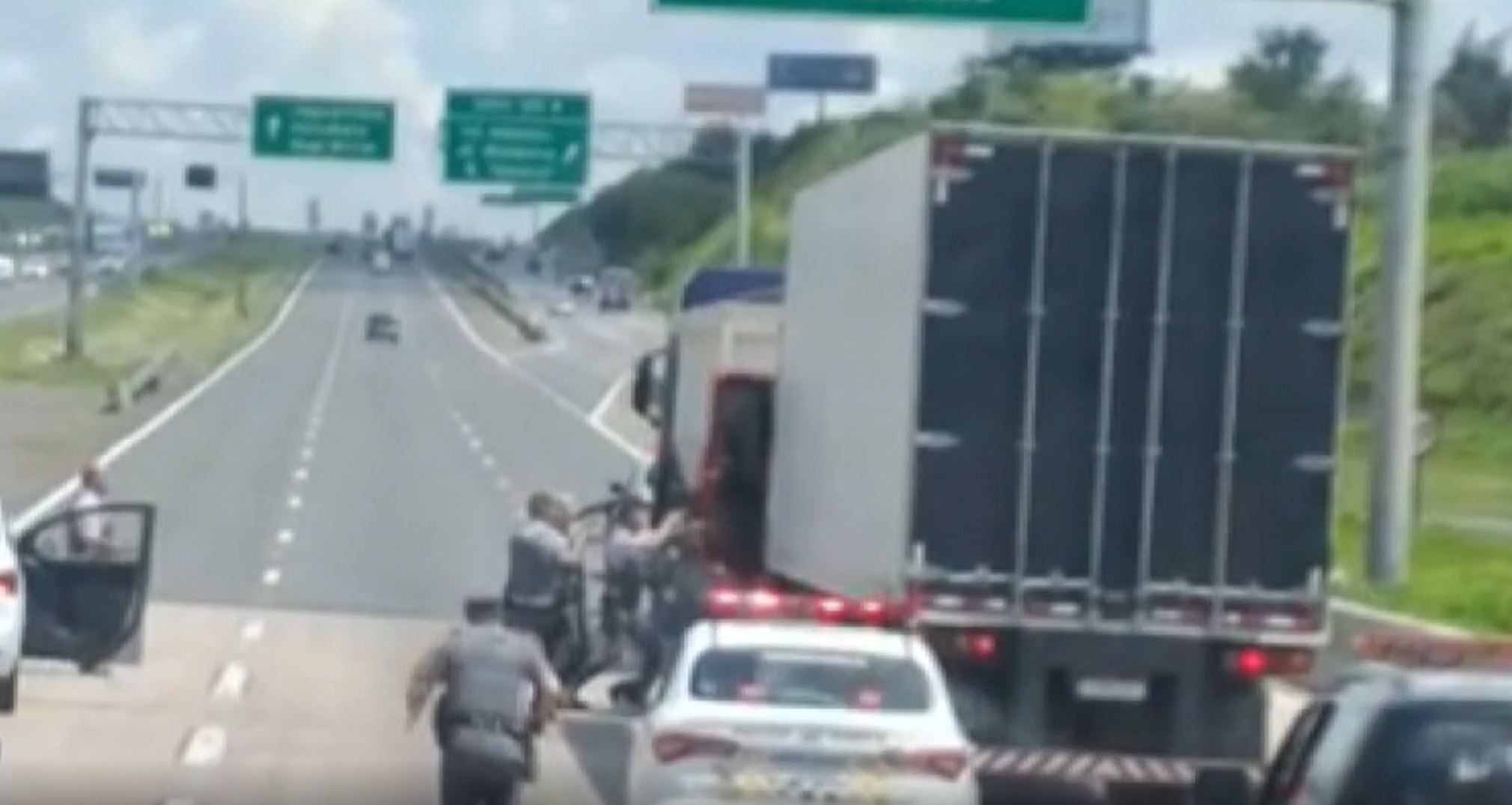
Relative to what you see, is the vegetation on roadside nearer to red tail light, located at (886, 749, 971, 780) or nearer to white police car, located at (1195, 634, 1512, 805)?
red tail light, located at (886, 749, 971, 780)

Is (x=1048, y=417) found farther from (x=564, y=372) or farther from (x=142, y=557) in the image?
(x=564, y=372)

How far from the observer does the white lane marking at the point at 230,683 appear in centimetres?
3369

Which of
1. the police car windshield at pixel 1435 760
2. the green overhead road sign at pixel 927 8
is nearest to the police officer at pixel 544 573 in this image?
the green overhead road sign at pixel 927 8

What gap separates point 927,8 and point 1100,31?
21.4 metres

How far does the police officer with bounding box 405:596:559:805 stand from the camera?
20.6m

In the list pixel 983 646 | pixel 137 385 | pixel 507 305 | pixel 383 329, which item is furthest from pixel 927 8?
pixel 507 305

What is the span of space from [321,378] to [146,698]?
81.3 meters

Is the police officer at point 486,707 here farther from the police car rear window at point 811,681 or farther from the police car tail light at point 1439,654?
the police car tail light at point 1439,654

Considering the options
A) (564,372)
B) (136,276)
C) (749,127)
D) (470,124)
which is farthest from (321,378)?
(136,276)

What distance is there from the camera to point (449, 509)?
6341 centimetres

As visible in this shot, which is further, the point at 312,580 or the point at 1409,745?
the point at 312,580

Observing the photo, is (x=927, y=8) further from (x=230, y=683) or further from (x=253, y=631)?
(x=253, y=631)

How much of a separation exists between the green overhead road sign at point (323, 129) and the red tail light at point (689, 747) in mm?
57308

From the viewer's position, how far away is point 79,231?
336ft
